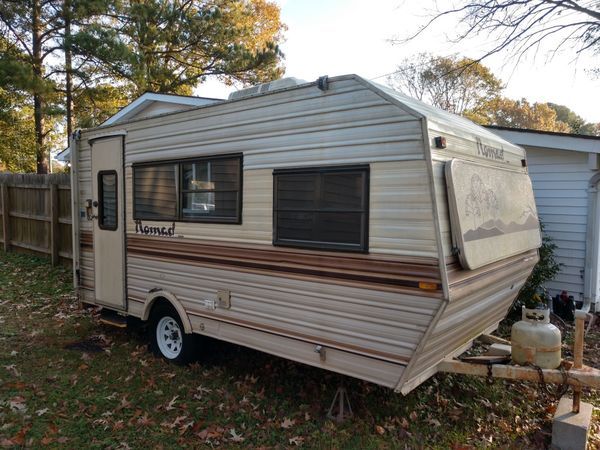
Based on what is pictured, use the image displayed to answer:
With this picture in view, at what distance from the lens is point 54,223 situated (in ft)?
34.8

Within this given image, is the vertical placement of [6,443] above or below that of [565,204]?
below

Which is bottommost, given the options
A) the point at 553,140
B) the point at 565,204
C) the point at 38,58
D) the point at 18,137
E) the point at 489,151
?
the point at 565,204

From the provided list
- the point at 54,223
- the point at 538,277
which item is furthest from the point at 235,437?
the point at 54,223

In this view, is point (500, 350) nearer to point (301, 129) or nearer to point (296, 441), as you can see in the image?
point (296, 441)

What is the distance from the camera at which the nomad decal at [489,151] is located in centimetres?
412

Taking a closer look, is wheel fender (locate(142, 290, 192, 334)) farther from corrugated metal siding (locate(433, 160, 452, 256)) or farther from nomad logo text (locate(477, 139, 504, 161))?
nomad logo text (locate(477, 139, 504, 161))

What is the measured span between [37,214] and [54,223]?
129 cm

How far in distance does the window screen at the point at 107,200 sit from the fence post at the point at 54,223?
521cm

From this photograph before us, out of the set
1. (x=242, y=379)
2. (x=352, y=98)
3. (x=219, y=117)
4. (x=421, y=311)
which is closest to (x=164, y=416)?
(x=242, y=379)

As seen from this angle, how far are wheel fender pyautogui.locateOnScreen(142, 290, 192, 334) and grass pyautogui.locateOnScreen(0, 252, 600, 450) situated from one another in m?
0.47

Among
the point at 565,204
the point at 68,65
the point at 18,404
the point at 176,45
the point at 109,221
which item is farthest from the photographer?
the point at 176,45

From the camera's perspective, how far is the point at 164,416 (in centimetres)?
437

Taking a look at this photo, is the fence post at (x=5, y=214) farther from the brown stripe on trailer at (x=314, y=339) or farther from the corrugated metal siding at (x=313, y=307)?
the brown stripe on trailer at (x=314, y=339)

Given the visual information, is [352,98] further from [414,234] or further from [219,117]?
[219,117]
